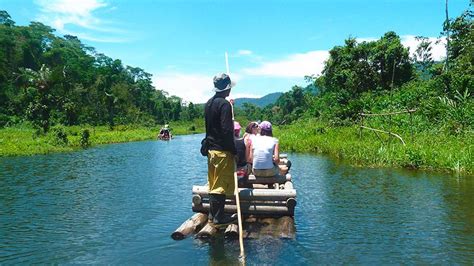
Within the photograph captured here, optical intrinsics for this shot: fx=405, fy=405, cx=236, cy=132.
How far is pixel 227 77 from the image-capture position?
739 centimetres

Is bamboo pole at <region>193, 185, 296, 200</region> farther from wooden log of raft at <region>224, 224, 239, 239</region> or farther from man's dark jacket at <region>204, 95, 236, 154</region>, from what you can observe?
man's dark jacket at <region>204, 95, 236, 154</region>

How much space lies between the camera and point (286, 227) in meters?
7.57

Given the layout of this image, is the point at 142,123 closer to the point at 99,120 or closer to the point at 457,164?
the point at 99,120

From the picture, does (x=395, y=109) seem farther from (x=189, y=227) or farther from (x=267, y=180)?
(x=189, y=227)

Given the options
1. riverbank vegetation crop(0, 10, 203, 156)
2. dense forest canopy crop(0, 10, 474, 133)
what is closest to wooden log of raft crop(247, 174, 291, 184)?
dense forest canopy crop(0, 10, 474, 133)

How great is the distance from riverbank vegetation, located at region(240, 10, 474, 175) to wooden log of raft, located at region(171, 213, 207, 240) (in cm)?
1159

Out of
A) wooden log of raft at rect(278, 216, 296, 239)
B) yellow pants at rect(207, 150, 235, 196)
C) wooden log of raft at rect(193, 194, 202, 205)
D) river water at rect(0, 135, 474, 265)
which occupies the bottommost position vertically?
river water at rect(0, 135, 474, 265)

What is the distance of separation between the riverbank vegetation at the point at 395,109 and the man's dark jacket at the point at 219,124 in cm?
1176

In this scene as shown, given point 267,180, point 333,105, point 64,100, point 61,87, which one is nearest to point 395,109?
point 333,105

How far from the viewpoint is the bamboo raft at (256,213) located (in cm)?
746

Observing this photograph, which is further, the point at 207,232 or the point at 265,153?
the point at 265,153

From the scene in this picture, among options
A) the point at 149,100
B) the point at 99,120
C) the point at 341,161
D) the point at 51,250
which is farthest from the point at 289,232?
the point at 149,100

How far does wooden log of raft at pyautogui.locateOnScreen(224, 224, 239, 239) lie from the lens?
279 inches

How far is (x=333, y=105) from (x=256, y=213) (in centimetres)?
3865
